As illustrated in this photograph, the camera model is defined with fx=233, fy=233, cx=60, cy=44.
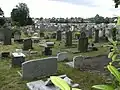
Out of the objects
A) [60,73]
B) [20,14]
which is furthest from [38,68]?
[20,14]

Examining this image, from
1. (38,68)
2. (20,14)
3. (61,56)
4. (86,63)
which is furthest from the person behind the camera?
(20,14)

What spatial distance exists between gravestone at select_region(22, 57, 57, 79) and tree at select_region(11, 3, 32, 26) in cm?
3238

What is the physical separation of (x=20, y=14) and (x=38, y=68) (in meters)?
34.3

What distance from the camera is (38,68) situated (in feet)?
24.6

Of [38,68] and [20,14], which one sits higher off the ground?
[20,14]

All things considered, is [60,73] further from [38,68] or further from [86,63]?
[86,63]

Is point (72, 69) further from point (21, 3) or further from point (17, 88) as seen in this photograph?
point (21, 3)

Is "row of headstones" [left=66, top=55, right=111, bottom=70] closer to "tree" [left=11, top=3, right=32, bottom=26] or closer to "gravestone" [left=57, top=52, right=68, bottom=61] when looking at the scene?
"gravestone" [left=57, top=52, right=68, bottom=61]

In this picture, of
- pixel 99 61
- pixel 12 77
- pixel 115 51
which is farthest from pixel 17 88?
pixel 115 51

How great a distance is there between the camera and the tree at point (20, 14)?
133ft

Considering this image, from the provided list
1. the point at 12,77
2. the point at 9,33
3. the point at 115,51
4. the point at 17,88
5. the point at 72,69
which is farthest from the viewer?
the point at 9,33

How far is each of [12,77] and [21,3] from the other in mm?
36231

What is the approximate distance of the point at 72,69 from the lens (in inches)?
344

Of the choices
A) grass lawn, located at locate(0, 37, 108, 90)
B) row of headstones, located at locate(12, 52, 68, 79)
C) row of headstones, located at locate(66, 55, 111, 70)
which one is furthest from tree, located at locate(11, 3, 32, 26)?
row of headstones, located at locate(12, 52, 68, 79)
